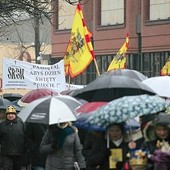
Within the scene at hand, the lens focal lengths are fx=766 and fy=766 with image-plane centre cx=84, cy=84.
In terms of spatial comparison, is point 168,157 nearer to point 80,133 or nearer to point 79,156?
point 79,156

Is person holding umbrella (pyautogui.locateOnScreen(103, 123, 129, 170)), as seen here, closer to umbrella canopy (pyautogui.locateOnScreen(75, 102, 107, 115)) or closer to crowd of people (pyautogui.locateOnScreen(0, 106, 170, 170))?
crowd of people (pyautogui.locateOnScreen(0, 106, 170, 170))

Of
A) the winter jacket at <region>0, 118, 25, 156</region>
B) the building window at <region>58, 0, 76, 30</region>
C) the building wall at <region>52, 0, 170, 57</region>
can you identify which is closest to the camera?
the winter jacket at <region>0, 118, 25, 156</region>

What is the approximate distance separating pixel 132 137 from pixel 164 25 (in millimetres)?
33063

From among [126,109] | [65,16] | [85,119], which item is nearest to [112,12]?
[65,16]

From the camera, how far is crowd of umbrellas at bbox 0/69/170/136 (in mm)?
8531

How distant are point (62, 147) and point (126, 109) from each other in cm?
260

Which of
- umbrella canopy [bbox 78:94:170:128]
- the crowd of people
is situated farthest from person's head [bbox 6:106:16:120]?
umbrella canopy [bbox 78:94:170:128]

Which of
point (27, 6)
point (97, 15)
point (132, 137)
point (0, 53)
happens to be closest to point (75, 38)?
point (27, 6)

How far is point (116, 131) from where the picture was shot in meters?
8.77

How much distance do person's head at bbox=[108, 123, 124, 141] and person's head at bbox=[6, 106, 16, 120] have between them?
4670mm

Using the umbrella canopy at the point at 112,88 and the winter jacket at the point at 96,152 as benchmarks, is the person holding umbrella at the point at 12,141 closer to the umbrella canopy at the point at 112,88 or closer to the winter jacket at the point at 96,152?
the umbrella canopy at the point at 112,88

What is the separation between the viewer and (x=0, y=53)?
61.8m

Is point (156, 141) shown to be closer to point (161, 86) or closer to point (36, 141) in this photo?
point (161, 86)

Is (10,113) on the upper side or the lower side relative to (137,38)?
lower
